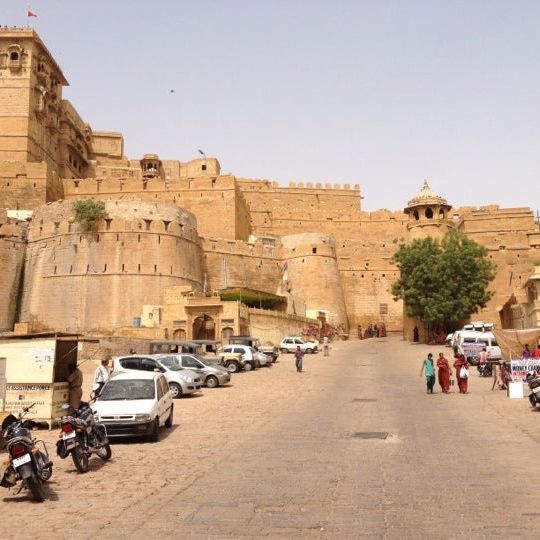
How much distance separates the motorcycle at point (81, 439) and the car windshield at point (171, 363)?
328 inches

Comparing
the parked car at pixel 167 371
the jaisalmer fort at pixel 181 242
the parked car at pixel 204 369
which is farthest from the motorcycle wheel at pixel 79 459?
the jaisalmer fort at pixel 181 242

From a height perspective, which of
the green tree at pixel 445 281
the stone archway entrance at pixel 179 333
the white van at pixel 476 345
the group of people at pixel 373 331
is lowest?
the white van at pixel 476 345

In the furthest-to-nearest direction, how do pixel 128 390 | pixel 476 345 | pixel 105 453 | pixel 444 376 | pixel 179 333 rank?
pixel 179 333 → pixel 476 345 → pixel 444 376 → pixel 128 390 → pixel 105 453

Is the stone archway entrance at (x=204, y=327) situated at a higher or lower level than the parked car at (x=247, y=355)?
higher

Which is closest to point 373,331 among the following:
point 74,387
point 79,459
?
point 74,387

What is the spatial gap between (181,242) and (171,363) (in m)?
23.3

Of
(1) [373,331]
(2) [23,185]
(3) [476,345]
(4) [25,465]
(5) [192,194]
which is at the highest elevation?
(5) [192,194]

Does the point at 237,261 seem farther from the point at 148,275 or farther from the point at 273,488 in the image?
the point at 273,488

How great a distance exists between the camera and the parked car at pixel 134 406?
9.84 meters

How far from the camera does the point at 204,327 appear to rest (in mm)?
35688

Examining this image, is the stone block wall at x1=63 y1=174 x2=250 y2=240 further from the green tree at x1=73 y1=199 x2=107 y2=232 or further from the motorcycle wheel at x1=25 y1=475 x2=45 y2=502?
the motorcycle wheel at x1=25 y1=475 x2=45 y2=502

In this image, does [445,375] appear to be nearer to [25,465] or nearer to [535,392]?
[535,392]

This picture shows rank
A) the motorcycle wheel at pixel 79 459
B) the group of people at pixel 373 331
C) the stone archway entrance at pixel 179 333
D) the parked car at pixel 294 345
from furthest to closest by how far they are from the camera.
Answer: the group of people at pixel 373 331
the stone archway entrance at pixel 179 333
the parked car at pixel 294 345
the motorcycle wheel at pixel 79 459

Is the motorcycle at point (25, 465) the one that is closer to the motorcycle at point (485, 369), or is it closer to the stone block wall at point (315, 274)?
the motorcycle at point (485, 369)
